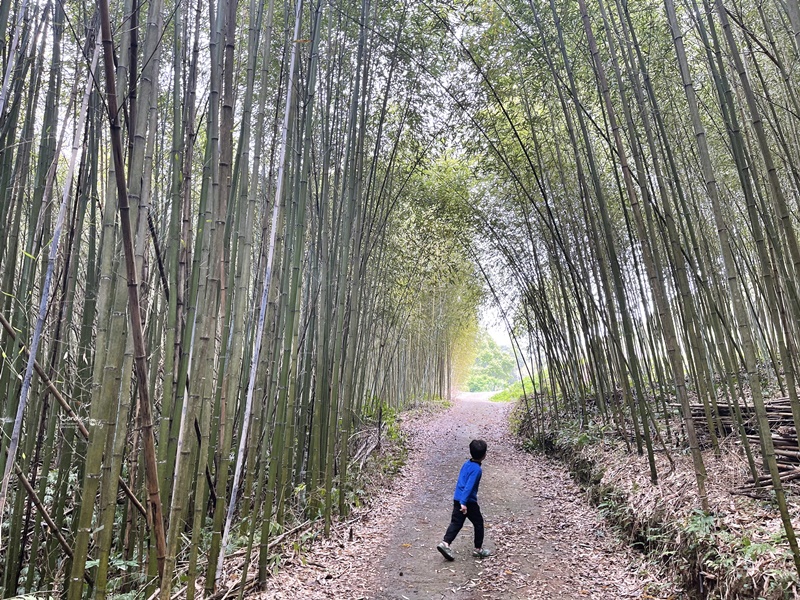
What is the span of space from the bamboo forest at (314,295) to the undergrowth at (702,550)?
0.05 feet

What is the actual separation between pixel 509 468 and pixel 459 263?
4851 mm

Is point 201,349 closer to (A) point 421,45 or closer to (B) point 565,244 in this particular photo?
(A) point 421,45

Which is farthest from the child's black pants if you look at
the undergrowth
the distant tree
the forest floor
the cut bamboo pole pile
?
the distant tree

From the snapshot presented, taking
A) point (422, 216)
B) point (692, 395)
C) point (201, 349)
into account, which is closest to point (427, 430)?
point (422, 216)

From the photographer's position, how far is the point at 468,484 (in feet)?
10.7

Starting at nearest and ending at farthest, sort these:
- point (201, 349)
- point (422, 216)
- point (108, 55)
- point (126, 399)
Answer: point (108, 55)
point (126, 399)
point (201, 349)
point (422, 216)

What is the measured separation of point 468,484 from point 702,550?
1332 millimetres

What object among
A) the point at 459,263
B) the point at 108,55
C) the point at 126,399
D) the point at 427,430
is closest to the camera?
the point at 108,55

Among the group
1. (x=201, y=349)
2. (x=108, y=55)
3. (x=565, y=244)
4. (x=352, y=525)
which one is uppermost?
(x=565, y=244)

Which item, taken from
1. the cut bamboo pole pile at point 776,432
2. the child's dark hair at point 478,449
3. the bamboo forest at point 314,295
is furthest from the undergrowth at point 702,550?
the child's dark hair at point 478,449

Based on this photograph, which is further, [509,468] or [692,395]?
[509,468]

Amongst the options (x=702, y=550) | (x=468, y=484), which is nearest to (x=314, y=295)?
(x=468, y=484)

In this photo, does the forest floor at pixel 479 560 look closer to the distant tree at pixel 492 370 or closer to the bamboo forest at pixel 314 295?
the bamboo forest at pixel 314 295

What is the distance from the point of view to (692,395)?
17.0ft
